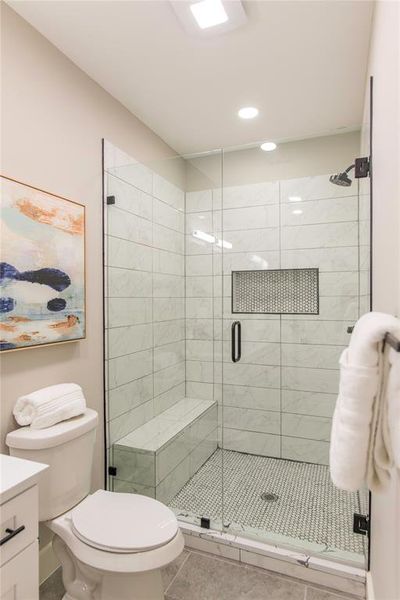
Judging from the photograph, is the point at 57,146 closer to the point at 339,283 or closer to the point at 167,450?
the point at 167,450

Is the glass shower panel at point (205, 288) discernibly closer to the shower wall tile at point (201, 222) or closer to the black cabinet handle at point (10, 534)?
the shower wall tile at point (201, 222)

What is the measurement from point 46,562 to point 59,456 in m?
0.63

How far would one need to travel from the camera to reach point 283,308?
2822mm

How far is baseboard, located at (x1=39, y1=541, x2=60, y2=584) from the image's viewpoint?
1.72 meters

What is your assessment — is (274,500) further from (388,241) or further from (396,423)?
(396,423)

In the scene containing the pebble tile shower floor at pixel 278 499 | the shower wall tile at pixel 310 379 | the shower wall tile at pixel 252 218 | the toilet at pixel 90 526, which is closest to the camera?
the toilet at pixel 90 526

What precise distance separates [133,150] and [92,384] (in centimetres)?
160

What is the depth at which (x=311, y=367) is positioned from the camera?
9.09 ft

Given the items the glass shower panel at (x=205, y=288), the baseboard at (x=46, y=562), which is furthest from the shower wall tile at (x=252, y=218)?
the baseboard at (x=46, y=562)

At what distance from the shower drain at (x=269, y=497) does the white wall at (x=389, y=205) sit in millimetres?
941

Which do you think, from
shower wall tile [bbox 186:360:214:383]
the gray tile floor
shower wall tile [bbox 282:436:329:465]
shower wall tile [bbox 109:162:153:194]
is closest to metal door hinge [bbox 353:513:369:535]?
the gray tile floor

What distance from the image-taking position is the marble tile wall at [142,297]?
7.45 ft

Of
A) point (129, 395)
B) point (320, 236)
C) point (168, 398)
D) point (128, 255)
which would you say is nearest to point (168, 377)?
point (168, 398)

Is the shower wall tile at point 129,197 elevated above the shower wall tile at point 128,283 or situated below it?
above
